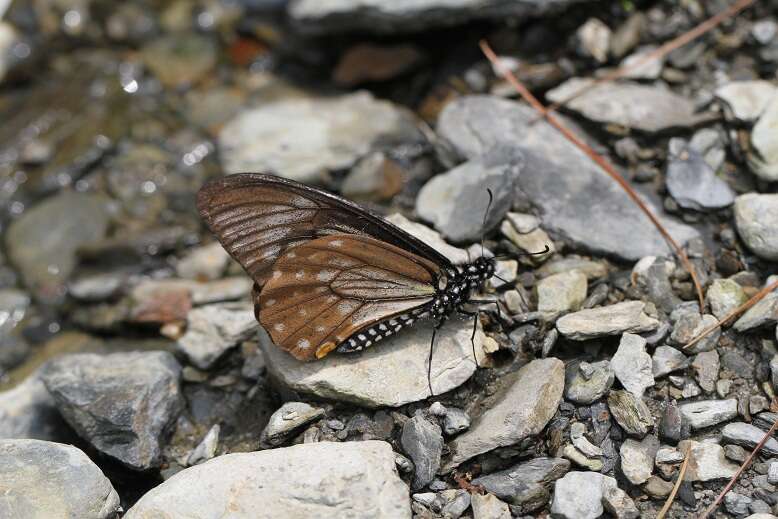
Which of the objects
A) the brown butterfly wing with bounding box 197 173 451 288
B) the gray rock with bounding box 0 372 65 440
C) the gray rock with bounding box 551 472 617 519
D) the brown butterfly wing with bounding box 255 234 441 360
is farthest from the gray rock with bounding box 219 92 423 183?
the gray rock with bounding box 551 472 617 519

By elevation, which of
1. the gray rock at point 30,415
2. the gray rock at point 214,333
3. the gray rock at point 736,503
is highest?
the gray rock at point 736,503

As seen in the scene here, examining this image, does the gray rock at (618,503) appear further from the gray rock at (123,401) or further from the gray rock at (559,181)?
the gray rock at (123,401)

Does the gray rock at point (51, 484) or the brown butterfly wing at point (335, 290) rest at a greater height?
the brown butterfly wing at point (335, 290)

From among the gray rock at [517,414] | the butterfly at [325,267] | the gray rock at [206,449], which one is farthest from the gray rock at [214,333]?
the gray rock at [517,414]

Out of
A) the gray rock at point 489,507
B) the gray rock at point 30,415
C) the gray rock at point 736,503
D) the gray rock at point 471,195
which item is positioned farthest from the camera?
the gray rock at point 471,195

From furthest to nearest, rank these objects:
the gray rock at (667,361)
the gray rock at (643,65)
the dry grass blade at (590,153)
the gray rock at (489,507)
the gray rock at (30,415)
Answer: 1. the gray rock at (643,65)
2. the gray rock at (30,415)
3. the dry grass blade at (590,153)
4. the gray rock at (667,361)
5. the gray rock at (489,507)

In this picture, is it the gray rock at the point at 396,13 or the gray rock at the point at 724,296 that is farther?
the gray rock at the point at 396,13

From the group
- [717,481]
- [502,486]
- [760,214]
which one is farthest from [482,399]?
[760,214]
